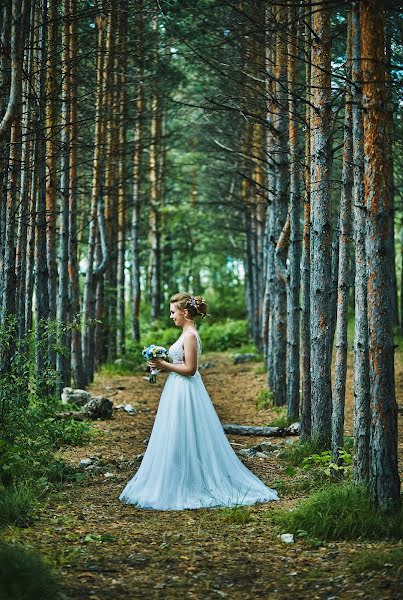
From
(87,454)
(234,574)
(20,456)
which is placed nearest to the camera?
(234,574)

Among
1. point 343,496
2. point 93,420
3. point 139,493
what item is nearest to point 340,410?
point 343,496

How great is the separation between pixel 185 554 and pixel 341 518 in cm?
142

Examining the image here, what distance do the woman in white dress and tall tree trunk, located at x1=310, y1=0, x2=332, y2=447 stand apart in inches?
72.0

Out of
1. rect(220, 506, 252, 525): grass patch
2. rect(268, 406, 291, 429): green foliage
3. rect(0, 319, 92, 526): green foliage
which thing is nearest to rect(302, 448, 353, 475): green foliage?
rect(220, 506, 252, 525): grass patch

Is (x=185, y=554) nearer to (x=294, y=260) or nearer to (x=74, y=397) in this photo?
(x=294, y=260)

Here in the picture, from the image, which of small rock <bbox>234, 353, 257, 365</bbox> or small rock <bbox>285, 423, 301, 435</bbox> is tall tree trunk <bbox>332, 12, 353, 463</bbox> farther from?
small rock <bbox>234, 353, 257, 365</bbox>

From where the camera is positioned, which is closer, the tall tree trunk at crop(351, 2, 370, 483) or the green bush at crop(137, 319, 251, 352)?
the tall tree trunk at crop(351, 2, 370, 483)

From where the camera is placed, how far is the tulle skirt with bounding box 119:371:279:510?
788cm

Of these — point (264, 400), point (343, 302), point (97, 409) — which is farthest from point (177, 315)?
point (264, 400)

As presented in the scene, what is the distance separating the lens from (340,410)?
821 cm

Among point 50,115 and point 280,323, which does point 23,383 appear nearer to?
point 50,115

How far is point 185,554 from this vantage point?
6156 millimetres

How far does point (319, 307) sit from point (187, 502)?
3.22 m

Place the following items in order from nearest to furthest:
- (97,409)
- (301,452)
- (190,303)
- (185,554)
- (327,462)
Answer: (185,554), (190,303), (327,462), (301,452), (97,409)
